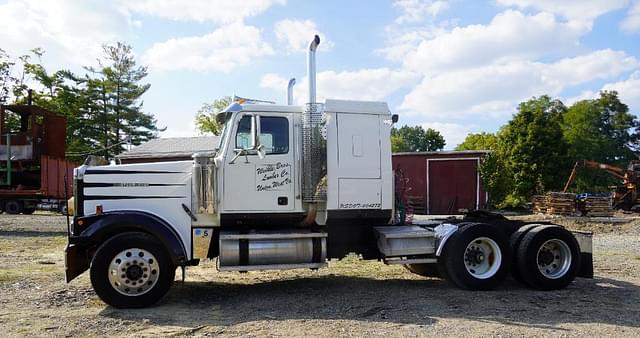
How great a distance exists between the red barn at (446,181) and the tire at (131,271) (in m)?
23.6

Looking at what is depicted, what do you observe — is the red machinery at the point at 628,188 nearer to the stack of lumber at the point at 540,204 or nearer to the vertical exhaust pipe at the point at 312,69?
the stack of lumber at the point at 540,204

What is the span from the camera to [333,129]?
315 inches

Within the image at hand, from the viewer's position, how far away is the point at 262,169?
26.0 ft

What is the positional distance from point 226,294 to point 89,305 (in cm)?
194

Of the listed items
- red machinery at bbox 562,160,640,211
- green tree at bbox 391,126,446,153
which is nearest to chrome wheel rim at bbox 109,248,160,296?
red machinery at bbox 562,160,640,211

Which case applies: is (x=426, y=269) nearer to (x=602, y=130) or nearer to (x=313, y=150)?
(x=313, y=150)

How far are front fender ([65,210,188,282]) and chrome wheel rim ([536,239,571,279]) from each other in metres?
5.53

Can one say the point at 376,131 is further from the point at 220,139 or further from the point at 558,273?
the point at 558,273

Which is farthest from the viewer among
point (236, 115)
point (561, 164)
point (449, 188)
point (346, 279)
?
point (561, 164)

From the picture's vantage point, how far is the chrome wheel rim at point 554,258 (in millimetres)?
8570

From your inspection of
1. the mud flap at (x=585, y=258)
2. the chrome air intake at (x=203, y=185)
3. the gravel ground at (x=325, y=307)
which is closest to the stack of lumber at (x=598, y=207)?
the gravel ground at (x=325, y=307)

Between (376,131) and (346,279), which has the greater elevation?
(376,131)

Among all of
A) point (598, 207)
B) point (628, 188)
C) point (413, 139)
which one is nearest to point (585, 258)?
point (598, 207)

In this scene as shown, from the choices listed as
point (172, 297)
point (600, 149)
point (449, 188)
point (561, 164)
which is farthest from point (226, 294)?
point (600, 149)
